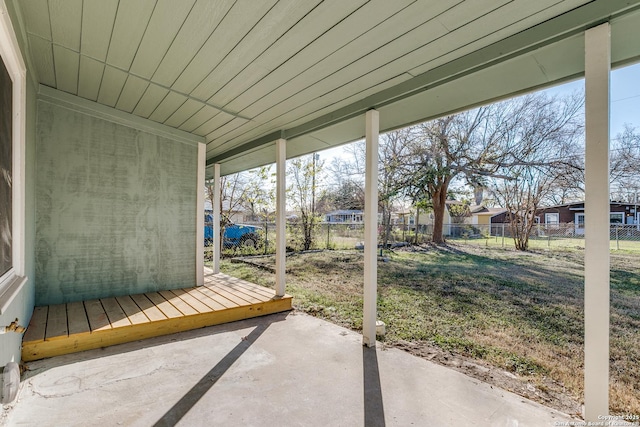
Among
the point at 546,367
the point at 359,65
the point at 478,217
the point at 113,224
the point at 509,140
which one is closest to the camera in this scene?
the point at 359,65

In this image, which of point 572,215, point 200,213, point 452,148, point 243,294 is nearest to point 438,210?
point 452,148

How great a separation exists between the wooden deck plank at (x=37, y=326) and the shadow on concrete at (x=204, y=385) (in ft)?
4.53

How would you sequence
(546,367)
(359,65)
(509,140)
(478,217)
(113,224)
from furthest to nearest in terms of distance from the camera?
(478,217) < (509,140) < (113,224) < (546,367) < (359,65)

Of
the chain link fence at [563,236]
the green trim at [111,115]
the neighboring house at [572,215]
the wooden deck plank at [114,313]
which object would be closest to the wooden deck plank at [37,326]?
the wooden deck plank at [114,313]

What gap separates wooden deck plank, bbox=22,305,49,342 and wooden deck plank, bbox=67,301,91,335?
17 cm

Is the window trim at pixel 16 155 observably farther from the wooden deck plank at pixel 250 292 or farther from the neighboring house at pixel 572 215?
the neighboring house at pixel 572 215

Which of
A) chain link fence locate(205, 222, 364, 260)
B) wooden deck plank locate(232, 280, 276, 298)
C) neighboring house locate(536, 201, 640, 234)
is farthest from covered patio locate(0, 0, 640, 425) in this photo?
neighboring house locate(536, 201, 640, 234)

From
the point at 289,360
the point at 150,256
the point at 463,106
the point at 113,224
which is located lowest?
the point at 289,360

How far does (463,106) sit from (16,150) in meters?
3.20

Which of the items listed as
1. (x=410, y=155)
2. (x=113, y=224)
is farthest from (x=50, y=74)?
(x=410, y=155)

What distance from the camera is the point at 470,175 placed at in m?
11.0

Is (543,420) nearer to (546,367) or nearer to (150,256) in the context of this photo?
(546,367)

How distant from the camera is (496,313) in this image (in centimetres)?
361

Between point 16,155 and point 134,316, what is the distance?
5.44 feet
